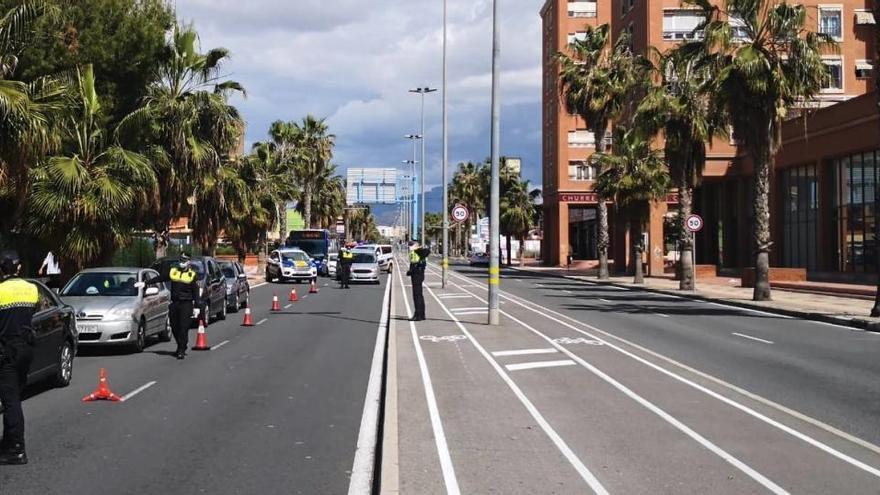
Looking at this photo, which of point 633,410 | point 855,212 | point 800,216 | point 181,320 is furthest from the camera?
point 800,216

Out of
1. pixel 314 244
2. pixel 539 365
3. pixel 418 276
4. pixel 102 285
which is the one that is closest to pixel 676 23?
pixel 314 244

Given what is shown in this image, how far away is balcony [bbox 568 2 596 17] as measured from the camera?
72562mm

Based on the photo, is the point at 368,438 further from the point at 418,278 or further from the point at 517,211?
the point at 517,211

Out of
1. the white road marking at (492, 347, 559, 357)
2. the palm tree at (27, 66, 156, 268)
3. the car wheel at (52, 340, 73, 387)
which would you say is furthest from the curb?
the palm tree at (27, 66, 156, 268)

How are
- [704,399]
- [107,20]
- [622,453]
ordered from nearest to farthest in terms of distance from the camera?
[622,453], [704,399], [107,20]

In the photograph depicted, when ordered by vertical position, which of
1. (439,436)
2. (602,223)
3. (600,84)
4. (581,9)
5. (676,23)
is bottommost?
(439,436)

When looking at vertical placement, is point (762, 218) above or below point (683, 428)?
above

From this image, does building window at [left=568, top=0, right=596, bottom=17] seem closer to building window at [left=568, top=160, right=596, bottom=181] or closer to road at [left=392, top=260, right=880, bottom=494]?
building window at [left=568, top=160, right=596, bottom=181]

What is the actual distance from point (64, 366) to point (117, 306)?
332 centimetres

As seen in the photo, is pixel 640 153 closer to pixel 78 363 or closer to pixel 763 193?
pixel 763 193

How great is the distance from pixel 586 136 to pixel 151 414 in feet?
212

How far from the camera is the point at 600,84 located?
150ft

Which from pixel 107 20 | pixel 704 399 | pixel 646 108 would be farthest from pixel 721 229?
pixel 704 399

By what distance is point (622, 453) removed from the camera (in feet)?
24.7
